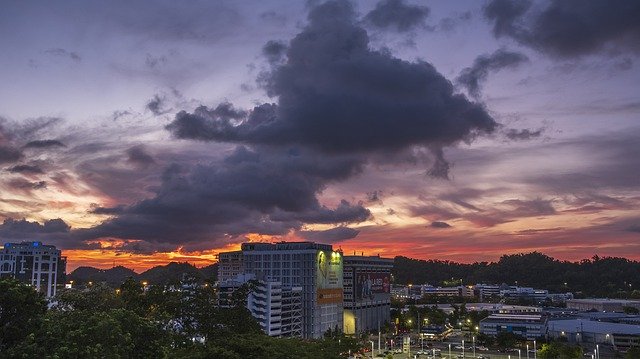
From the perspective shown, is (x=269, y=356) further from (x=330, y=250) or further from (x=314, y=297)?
(x=330, y=250)

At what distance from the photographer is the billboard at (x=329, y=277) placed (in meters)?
175

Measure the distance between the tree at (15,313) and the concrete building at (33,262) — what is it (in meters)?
155

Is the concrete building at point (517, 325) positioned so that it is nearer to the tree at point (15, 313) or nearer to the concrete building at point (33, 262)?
the concrete building at point (33, 262)

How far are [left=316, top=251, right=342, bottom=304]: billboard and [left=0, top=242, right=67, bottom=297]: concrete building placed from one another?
8644 centimetres

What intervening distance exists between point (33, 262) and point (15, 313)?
530 feet

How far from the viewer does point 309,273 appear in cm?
17525

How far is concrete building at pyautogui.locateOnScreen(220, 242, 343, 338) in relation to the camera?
171 m

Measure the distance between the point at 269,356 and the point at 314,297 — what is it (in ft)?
401

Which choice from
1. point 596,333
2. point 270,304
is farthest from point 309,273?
point 596,333

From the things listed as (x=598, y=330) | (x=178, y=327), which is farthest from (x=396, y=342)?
(x=178, y=327)

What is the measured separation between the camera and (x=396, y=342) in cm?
17625

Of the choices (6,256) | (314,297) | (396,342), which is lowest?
(396,342)

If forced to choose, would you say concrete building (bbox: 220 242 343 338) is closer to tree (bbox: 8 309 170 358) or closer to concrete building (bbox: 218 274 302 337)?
concrete building (bbox: 218 274 302 337)

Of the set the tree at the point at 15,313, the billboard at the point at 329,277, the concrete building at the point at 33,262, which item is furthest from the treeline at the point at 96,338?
the concrete building at the point at 33,262
